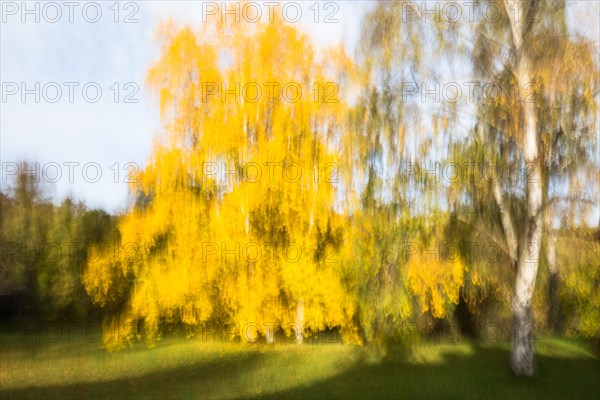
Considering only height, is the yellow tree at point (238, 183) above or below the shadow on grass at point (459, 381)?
above

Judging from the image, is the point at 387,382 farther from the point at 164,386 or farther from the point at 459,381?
the point at 164,386

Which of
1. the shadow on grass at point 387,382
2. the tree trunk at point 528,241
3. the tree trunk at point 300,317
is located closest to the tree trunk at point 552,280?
the tree trunk at point 528,241

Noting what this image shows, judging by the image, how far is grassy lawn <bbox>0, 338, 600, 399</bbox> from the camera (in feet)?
38.1

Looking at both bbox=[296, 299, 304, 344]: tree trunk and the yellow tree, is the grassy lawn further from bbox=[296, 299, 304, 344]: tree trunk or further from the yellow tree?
the yellow tree

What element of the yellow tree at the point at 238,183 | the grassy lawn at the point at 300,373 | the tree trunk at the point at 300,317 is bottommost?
the grassy lawn at the point at 300,373

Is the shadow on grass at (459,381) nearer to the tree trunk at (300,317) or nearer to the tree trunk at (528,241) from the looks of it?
the tree trunk at (528,241)

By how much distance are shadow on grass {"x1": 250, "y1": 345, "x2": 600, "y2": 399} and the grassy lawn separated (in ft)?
0.07

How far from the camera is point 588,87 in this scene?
457 inches

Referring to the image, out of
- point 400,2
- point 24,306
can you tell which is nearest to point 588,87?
point 400,2

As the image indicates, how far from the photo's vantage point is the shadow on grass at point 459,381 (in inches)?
449

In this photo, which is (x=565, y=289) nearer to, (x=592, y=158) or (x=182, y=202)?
(x=592, y=158)

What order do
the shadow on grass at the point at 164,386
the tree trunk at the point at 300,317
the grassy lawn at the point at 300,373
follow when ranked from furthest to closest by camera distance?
the tree trunk at the point at 300,317 < the grassy lawn at the point at 300,373 < the shadow on grass at the point at 164,386

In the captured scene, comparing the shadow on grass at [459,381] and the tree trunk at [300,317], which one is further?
the tree trunk at [300,317]

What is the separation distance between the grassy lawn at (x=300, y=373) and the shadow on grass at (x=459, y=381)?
0.07 ft
